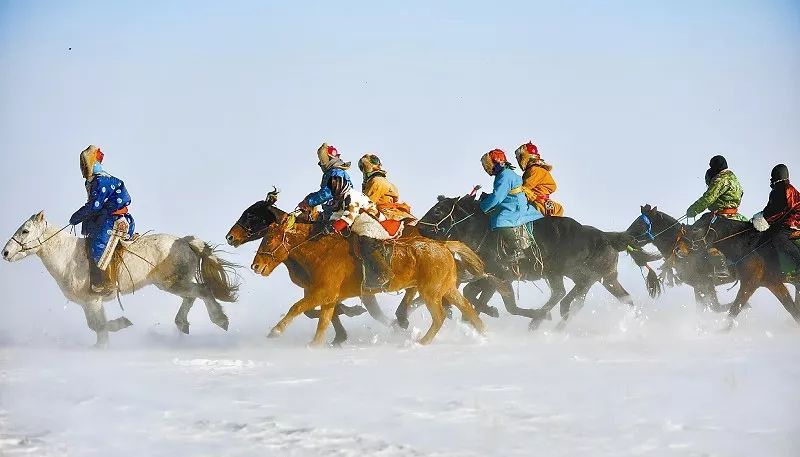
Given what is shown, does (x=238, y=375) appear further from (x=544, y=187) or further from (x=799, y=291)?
(x=799, y=291)

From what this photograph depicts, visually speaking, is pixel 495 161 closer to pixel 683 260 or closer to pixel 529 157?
pixel 529 157

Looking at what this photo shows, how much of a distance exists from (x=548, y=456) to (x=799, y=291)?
8.92m

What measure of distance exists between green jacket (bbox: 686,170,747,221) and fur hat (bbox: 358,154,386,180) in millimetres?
4388

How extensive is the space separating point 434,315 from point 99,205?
4266 mm

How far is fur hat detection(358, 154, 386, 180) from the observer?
14.0 m

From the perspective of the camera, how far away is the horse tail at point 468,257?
12703 mm

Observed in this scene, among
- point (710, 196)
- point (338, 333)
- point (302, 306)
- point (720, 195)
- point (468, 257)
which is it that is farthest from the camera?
point (720, 195)

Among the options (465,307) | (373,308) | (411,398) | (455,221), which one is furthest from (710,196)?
(411,398)

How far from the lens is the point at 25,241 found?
1215 centimetres

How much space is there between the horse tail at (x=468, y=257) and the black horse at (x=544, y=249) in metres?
0.65

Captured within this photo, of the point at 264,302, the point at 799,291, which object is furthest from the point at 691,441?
the point at 264,302

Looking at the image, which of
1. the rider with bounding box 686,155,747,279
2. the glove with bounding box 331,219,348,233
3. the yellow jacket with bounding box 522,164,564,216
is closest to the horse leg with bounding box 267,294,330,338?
the glove with bounding box 331,219,348,233

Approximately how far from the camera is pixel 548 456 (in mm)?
7254

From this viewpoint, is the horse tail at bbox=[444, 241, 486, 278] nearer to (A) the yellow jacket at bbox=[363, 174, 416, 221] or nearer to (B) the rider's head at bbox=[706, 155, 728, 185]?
(A) the yellow jacket at bbox=[363, 174, 416, 221]
